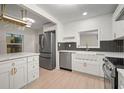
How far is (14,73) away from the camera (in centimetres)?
178

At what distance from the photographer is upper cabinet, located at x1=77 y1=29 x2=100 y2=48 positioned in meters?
3.41

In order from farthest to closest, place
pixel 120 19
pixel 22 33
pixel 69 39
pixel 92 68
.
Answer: pixel 22 33
pixel 69 39
pixel 92 68
pixel 120 19

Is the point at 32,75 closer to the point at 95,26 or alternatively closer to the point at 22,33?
the point at 95,26

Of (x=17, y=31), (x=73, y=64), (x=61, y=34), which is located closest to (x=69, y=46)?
(x=61, y=34)

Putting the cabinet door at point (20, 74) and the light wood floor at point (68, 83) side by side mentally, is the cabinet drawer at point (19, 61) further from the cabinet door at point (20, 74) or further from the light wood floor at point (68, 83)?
the light wood floor at point (68, 83)

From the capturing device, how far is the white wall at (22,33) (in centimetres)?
366

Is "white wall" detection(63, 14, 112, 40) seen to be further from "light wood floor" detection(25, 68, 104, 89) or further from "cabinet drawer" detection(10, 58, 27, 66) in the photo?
"cabinet drawer" detection(10, 58, 27, 66)

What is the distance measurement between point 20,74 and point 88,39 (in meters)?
2.87

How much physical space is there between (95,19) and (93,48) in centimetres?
114

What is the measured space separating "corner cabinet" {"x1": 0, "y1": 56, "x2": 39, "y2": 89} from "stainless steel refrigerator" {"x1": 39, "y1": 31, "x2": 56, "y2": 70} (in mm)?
1483

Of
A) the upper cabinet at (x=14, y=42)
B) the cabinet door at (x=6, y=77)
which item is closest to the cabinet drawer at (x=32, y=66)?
the cabinet door at (x=6, y=77)

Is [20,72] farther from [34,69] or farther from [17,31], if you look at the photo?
[17,31]

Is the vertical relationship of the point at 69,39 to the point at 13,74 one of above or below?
above

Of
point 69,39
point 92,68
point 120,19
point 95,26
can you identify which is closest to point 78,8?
point 95,26
